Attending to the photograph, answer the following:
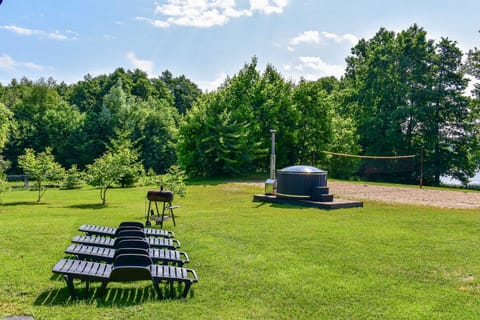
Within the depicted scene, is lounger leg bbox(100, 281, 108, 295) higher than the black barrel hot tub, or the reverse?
the black barrel hot tub

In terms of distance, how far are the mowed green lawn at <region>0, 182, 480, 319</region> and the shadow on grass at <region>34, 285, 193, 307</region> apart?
12mm

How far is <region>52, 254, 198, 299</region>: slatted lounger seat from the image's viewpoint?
4.60 metres

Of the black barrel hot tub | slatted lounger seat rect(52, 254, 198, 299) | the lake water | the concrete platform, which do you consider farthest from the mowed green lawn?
the lake water

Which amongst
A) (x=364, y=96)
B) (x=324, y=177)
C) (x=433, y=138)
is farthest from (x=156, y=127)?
(x=324, y=177)

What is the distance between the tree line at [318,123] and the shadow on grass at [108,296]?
2245 centimetres

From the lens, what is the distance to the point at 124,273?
465 cm

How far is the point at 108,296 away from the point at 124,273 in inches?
17.4

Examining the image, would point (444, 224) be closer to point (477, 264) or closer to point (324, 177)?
point (477, 264)

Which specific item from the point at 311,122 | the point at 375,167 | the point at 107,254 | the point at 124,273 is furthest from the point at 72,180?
the point at 375,167

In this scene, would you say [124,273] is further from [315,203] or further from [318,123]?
[318,123]

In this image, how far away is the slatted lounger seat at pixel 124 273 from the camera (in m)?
4.60

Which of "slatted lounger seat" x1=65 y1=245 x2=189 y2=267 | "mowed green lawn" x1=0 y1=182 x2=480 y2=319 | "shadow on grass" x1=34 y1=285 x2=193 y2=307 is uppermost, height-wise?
"slatted lounger seat" x1=65 y1=245 x2=189 y2=267

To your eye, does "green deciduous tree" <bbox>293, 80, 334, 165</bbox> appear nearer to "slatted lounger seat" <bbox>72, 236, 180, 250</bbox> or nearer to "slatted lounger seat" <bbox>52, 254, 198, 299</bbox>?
"slatted lounger seat" <bbox>72, 236, 180, 250</bbox>

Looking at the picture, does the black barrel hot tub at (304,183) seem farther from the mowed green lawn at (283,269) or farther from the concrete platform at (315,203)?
the mowed green lawn at (283,269)
